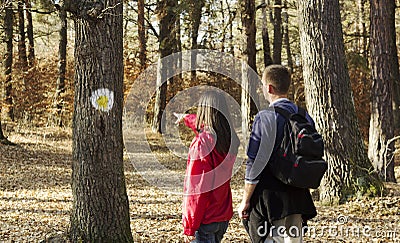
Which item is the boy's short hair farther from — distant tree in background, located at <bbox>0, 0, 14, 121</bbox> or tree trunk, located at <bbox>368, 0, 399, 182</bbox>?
distant tree in background, located at <bbox>0, 0, 14, 121</bbox>

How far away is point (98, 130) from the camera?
5293 millimetres

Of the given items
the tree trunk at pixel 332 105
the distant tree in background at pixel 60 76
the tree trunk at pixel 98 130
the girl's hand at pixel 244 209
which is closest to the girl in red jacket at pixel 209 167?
the girl's hand at pixel 244 209

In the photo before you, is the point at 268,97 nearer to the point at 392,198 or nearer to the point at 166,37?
the point at 392,198

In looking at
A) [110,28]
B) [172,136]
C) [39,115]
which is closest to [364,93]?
[172,136]

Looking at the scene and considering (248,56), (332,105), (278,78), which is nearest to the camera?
(278,78)

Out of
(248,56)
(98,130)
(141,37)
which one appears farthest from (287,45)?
(98,130)

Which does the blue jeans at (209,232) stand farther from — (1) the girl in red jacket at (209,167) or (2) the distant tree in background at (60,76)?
(2) the distant tree in background at (60,76)

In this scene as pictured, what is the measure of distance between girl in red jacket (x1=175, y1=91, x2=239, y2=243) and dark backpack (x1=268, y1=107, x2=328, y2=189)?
57 centimetres

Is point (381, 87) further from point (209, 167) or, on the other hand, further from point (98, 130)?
point (209, 167)

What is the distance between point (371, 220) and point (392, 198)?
0.81 meters

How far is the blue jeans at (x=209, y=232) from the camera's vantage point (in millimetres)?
4367

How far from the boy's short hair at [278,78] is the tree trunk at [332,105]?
165 inches

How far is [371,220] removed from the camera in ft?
23.5

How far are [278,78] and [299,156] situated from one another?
0.62 metres
